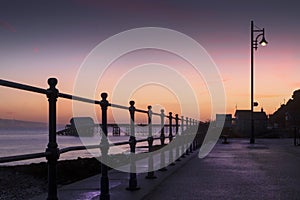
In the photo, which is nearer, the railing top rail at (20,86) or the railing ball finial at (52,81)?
the railing top rail at (20,86)

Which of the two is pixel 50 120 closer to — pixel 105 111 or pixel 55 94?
pixel 55 94

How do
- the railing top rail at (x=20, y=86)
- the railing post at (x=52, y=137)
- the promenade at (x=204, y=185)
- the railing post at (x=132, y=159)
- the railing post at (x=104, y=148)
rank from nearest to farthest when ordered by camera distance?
the railing top rail at (x=20, y=86) → the railing post at (x=52, y=137) → the railing post at (x=104, y=148) → the promenade at (x=204, y=185) → the railing post at (x=132, y=159)

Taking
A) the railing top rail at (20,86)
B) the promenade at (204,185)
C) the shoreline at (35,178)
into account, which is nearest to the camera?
the railing top rail at (20,86)

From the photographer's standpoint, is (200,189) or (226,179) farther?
(226,179)

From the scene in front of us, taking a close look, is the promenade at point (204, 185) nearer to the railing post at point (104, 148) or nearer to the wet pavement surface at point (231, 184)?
the wet pavement surface at point (231, 184)

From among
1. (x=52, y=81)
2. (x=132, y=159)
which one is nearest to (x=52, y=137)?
(x=52, y=81)

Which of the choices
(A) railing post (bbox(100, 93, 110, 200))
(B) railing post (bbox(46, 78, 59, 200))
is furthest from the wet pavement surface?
(B) railing post (bbox(46, 78, 59, 200))

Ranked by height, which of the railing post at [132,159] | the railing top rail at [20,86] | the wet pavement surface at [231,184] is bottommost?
the wet pavement surface at [231,184]

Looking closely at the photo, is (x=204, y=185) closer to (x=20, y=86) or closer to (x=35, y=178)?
(x=20, y=86)

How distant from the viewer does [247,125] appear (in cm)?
6800

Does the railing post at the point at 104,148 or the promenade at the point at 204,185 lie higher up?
the railing post at the point at 104,148

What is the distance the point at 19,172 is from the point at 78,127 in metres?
21.9

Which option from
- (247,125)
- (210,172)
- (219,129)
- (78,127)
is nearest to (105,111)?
(78,127)

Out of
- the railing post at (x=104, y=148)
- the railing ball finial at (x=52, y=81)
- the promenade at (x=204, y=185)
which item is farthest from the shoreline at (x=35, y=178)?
the railing ball finial at (x=52, y=81)
